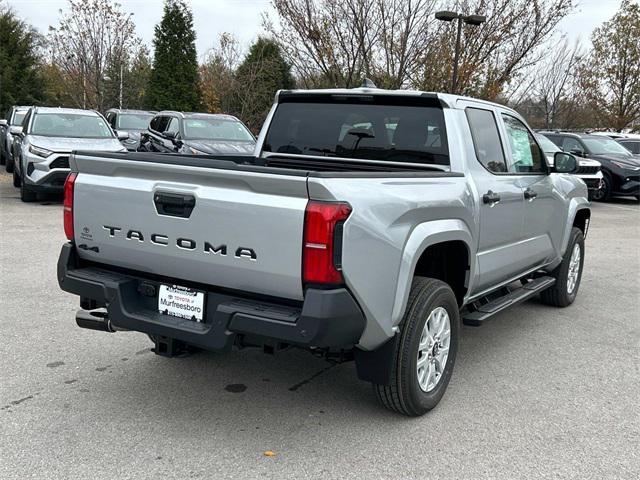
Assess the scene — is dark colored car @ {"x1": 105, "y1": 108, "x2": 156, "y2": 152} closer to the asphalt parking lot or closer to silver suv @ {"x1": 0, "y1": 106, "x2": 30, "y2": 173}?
silver suv @ {"x1": 0, "y1": 106, "x2": 30, "y2": 173}

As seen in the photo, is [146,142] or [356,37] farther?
[356,37]

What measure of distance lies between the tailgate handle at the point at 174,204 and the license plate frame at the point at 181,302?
0.40 metres

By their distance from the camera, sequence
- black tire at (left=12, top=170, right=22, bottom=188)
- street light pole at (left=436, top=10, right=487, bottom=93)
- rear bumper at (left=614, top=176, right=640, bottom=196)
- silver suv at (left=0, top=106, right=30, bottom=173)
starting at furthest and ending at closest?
street light pole at (left=436, top=10, right=487, bottom=93), rear bumper at (left=614, top=176, right=640, bottom=196), silver suv at (left=0, top=106, right=30, bottom=173), black tire at (left=12, top=170, right=22, bottom=188)

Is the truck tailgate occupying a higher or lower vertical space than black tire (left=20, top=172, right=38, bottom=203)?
higher

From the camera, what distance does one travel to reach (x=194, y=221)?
3.20 m

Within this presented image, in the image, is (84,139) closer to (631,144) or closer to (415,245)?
(415,245)

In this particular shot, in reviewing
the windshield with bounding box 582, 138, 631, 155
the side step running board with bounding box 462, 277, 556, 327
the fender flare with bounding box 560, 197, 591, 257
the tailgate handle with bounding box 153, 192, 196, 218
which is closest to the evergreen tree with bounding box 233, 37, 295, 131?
the windshield with bounding box 582, 138, 631, 155

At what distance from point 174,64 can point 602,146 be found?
21.1 m

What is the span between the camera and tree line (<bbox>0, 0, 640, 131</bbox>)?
21625 mm

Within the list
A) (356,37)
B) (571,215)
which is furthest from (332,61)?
(571,215)

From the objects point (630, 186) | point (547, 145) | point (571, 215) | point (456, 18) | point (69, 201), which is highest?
point (456, 18)

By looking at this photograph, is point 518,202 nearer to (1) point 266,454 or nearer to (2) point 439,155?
(2) point 439,155

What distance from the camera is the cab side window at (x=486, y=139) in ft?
14.7

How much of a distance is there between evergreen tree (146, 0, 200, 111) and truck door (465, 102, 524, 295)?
27948 millimetres
